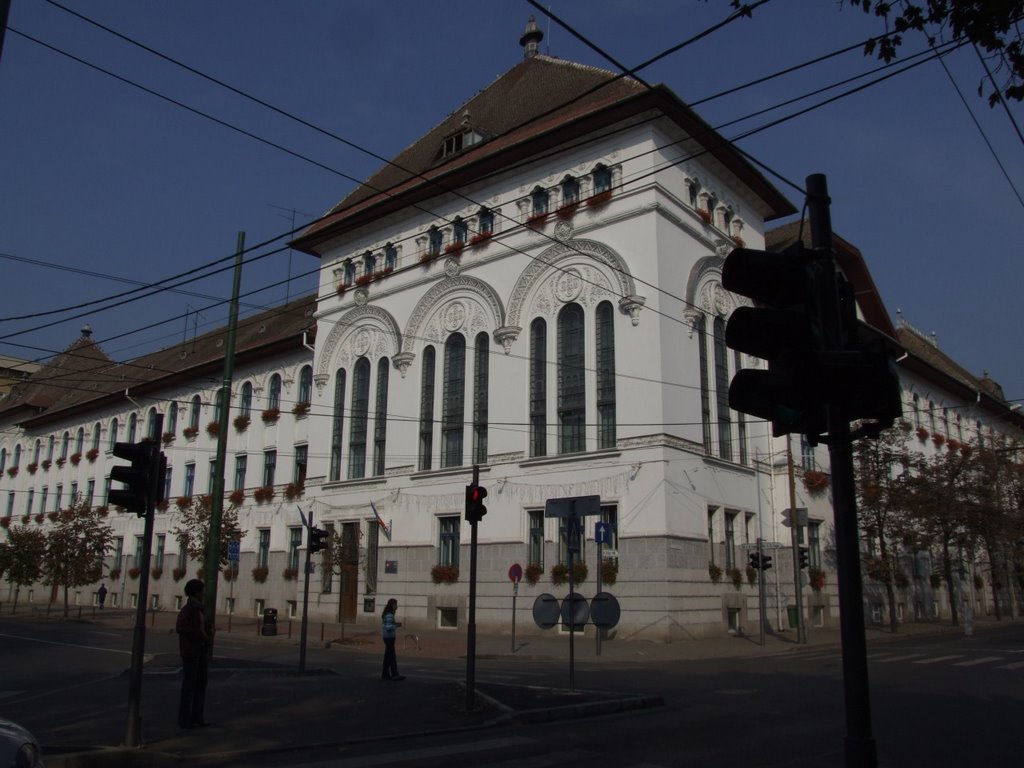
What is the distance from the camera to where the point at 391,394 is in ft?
124

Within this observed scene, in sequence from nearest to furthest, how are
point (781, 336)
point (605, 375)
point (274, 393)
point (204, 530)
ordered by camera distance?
point (781, 336)
point (605, 375)
point (204, 530)
point (274, 393)

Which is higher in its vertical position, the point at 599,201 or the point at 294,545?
the point at 599,201

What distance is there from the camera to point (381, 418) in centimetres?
3816

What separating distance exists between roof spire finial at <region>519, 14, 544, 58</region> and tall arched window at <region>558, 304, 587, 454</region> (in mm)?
17446

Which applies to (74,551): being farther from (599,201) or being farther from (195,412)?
(599,201)

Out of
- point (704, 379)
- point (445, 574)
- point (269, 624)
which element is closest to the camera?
point (269, 624)

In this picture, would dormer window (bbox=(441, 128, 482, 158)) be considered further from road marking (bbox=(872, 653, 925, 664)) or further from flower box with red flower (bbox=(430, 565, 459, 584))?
road marking (bbox=(872, 653, 925, 664))

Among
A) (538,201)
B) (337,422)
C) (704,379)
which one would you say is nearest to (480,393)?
(538,201)

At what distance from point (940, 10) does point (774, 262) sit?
4.50m

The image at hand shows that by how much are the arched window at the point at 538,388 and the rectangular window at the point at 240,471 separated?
19683 mm

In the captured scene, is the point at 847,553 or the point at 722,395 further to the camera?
the point at 722,395

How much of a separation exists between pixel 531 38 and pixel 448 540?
2492 cm

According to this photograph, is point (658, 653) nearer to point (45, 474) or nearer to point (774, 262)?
point (774, 262)

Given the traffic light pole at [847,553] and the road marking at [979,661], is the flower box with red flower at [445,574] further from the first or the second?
the traffic light pole at [847,553]
